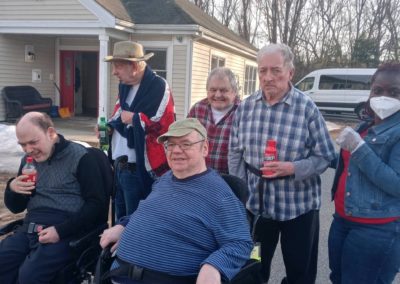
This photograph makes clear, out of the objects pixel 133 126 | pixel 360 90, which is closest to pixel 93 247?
pixel 133 126

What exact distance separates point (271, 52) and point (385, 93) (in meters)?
0.68

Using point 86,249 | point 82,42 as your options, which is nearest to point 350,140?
point 86,249

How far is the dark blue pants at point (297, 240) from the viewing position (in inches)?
98.8

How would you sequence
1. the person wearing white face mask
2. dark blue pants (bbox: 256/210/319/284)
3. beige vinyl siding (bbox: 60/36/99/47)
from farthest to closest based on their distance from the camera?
beige vinyl siding (bbox: 60/36/99/47) → dark blue pants (bbox: 256/210/319/284) → the person wearing white face mask

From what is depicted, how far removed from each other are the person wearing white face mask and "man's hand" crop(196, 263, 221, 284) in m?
0.83

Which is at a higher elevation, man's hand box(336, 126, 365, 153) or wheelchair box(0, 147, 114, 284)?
man's hand box(336, 126, 365, 153)

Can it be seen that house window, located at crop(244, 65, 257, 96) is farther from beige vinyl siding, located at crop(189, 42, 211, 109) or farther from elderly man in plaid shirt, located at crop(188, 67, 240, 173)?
elderly man in plaid shirt, located at crop(188, 67, 240, 173)

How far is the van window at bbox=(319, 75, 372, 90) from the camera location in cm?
1853

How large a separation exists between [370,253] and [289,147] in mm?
736

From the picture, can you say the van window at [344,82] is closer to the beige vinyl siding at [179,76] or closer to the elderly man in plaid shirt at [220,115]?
the beige vinyl siding at [179,76]

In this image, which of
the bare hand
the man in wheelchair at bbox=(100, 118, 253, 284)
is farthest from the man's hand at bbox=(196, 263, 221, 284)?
the bare hand

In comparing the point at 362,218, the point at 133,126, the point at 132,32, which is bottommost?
the point at 362,218

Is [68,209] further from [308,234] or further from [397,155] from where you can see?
[397,155]

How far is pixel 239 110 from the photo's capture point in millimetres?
2674
